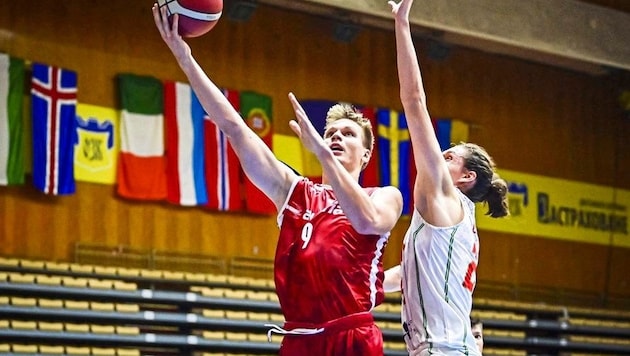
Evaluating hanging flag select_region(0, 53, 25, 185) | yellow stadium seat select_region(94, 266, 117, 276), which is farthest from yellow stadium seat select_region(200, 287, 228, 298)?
hanging flag select_region(0, 53, 25, 185)

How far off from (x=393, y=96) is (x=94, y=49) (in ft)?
13.2

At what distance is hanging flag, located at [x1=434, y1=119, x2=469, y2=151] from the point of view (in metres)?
13.7

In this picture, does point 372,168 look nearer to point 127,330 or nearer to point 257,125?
point 257,125

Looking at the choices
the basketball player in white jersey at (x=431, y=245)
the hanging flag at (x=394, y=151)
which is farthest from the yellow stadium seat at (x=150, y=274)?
the basketball player in white jersey at (x=431, y=245)

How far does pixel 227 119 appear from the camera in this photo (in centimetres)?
445

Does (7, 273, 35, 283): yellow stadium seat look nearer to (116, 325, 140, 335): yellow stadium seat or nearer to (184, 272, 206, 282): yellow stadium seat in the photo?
(116, 325, 140, 335): yellow stadium seat

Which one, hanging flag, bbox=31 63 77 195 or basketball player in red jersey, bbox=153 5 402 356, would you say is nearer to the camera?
basketball player in red jersey, bbox=153 5 402 356

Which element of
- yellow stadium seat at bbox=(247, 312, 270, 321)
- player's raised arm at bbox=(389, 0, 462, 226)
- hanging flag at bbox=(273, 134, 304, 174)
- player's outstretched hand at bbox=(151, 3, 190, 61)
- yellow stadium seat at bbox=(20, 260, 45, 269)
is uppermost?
hanging flag at bbox=(273, 134, 304, 174)

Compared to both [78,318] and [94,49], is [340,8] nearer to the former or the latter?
[94,49]

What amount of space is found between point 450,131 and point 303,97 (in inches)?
83.8

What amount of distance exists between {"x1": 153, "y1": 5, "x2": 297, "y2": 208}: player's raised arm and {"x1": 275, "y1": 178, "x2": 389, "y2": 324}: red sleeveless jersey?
113mm

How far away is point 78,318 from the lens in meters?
10.4

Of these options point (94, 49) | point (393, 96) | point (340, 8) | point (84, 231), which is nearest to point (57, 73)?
point (94, 49)

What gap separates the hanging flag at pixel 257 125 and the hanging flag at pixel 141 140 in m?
1.03
